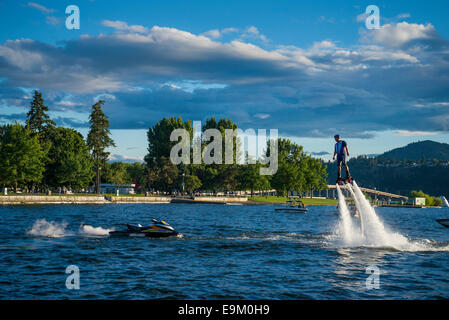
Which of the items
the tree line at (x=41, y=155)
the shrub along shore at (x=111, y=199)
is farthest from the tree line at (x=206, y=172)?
the tree line at (x=41, y=155)

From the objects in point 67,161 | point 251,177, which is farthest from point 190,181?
point 67,161

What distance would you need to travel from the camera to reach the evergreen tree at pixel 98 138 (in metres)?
137

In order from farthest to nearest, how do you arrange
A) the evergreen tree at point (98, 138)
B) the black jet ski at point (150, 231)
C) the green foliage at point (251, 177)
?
the green foliage at point (251, 177) < the evergreen tree at point (98, 138) < the black jet ski at point (150, 231)

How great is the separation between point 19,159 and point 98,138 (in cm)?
4053

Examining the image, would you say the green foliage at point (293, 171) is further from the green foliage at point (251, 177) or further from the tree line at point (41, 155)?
the tree line at point (41, 155)

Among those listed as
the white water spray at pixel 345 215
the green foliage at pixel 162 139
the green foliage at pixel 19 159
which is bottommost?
the white water spray at pixel 345 215

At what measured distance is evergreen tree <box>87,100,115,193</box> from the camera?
137 m

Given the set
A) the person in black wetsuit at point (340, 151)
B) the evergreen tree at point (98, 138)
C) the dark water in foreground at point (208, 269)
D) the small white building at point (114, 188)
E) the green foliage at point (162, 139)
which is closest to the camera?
the dark water in foreground at point (208, 269)

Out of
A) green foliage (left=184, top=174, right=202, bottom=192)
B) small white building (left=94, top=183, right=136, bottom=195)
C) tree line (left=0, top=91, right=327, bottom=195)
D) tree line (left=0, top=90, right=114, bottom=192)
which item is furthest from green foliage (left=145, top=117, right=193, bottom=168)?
tree line (left=0, top=90, right=114, bottom=192)

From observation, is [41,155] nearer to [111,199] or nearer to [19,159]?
[19,159]

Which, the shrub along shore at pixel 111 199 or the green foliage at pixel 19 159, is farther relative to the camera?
the green foliage at pixel 19 159

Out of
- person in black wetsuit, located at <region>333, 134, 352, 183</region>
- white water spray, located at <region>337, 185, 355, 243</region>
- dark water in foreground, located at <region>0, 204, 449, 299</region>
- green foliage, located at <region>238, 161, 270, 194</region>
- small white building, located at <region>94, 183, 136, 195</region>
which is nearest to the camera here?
dark water in foreground, located at <region>0, 204, 449, 299</region>

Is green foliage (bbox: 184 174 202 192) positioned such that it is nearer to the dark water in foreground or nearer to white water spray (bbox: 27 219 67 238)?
white water spray (bbox: 27 219 67 238)
